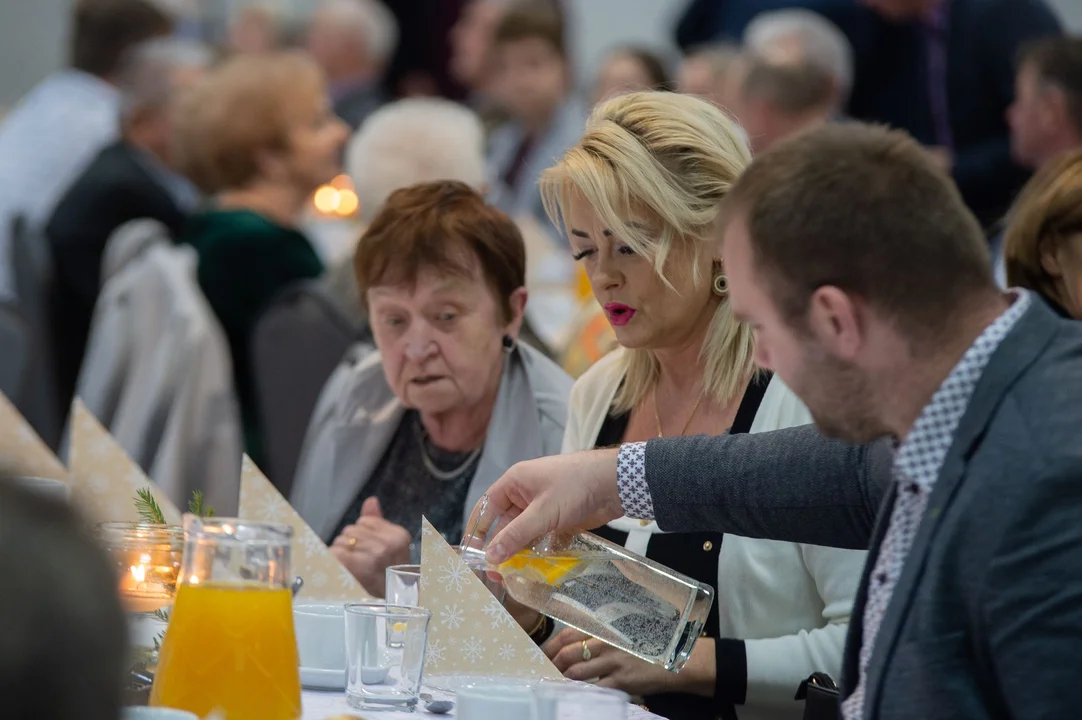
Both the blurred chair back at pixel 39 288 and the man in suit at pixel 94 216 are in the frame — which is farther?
the man in suit at pixel 94 216

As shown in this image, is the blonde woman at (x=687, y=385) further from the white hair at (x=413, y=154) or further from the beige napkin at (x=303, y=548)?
the white hair at (x=413, y=154)

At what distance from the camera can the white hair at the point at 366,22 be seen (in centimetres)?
791

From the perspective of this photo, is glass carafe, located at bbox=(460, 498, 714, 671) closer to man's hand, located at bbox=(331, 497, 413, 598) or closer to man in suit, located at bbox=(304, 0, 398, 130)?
man's hand, located at bbox=(331, 497, 413, 598)

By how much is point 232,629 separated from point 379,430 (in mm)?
1540

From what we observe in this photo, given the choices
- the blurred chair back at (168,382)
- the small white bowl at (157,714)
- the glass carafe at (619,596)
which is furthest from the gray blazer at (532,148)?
the small white bowl at (157,714)

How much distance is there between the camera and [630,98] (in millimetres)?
2426

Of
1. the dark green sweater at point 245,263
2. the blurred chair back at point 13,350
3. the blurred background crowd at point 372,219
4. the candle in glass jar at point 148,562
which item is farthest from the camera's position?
the dark green sweater at point 245,263

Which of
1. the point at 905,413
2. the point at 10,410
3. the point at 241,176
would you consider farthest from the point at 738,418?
the point at 241,176

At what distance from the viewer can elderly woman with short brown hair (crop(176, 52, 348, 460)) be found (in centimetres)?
447

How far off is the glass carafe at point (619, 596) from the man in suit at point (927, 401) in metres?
0.27

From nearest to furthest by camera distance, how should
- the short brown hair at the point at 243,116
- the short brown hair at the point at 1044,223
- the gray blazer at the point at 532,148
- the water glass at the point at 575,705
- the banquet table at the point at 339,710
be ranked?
the water glass at the point at 575,705, the banquet table at the point at 339,710, the short brown hair at the point at 1044,223, the short brown hair at the point at 243,116, the gray blazer at the point at 532,148

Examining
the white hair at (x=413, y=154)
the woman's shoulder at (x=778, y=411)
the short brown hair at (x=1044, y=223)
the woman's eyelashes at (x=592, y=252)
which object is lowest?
the woman's shoulder at (x=778, y=411)

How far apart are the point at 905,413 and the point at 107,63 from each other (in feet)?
17.1

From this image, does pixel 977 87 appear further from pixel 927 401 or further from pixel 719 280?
pixel 927 401
